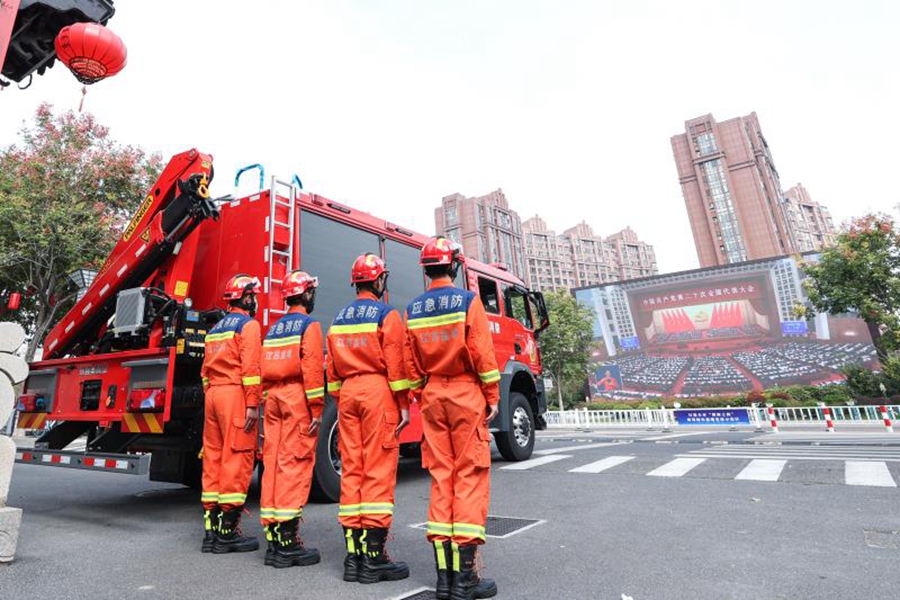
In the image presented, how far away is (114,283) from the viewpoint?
5.32 metres

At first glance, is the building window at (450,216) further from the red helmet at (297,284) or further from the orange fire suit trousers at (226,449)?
the orange fire suit trousers at (226,449)

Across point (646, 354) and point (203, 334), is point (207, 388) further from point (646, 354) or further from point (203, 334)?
point (646, 354)

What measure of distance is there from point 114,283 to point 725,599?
6.08 metres

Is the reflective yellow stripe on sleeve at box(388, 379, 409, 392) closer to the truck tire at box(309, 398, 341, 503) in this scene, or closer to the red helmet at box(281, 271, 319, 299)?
the red helmet at box(281, 271, 319, 299)

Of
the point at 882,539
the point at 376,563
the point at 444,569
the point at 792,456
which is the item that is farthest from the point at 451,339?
the point at 792,456

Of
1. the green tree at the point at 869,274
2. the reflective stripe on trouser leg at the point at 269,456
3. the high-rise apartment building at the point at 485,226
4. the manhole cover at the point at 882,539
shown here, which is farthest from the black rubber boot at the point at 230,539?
the high-rise apartment building at the point at 485,226

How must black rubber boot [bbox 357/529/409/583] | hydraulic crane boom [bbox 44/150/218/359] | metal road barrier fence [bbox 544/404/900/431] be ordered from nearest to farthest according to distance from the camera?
black rubber boot [bbox 357/529/409/583]
hydraulic crane boom [bbox 44/150/218/359]
metal road barrier fence [bbox 544/404/900/431]

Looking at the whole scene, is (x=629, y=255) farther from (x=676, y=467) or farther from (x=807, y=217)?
(x=676, y=467)

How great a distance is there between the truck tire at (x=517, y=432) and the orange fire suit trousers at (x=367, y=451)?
15.7 ft

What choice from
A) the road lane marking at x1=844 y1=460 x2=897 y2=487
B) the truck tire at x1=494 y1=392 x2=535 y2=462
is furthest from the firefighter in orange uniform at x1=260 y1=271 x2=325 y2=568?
the road lane marking at x1=844 y1=460 x2=897 y2=487

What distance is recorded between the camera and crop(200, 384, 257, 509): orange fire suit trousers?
3.53 m

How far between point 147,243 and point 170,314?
0.91 meters

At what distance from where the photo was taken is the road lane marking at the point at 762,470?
19.1ft

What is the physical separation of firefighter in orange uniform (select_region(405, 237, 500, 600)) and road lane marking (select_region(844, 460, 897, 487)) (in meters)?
5.00
